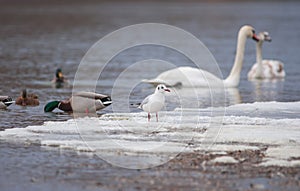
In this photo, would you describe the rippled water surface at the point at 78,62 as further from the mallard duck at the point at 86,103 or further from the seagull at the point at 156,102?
the seagull at the point at 156,102

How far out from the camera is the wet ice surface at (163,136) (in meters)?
9.54

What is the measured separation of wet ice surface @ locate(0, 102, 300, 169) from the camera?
9539 millimetres

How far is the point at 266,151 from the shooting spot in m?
9.75

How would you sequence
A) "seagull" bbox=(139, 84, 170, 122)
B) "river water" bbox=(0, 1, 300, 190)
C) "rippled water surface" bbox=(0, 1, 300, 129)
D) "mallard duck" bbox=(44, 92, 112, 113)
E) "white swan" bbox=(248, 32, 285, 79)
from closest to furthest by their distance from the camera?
"seagull" bbox=(139, 84, 170, 122) < "mallard duck" bbox=(44, 92, 112, 113) < "river water" bbox=(0, 1, 300, 190) < "rippled water surface" bbox=(0, 1, 300, 129) < "white swan" bbox=(248, 32, 285, 79)

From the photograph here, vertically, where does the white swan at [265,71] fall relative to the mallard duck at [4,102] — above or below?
above

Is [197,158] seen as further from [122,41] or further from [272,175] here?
[122,41]

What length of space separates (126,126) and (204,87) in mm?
6598

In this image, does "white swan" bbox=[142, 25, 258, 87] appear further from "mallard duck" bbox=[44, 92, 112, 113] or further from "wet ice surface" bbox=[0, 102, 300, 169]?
"wet ice surface" bbox=[0, 102, 300, 169]

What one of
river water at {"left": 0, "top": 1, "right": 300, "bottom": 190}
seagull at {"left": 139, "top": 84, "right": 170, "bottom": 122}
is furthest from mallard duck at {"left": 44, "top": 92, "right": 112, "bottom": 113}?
seagull at {"left": 139, "top": 84, "right": 170, "bottom": 122}

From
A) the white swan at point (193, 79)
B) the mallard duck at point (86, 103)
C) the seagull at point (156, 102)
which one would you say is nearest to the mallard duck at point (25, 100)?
the mallard duck at point (86, 103)

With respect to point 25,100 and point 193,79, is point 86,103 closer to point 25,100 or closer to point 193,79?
point 25,100

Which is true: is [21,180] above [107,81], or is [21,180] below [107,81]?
below

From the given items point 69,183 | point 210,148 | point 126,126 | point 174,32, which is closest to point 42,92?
point 126,126

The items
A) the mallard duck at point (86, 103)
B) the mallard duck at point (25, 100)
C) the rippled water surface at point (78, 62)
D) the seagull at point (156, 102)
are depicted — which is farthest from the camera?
the rippled water surface at point (78, 62)
